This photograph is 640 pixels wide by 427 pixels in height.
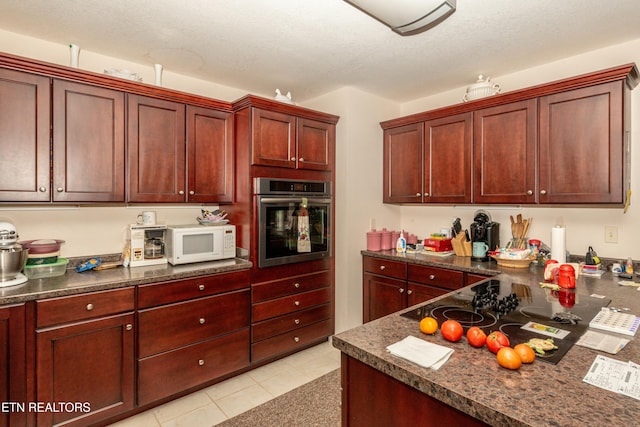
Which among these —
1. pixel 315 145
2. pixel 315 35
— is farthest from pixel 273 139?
pixel 315 35

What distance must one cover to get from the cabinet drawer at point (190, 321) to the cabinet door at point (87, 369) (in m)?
0.10

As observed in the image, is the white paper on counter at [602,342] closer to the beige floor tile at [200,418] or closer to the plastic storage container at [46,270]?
the beige floor tile at [200,418]

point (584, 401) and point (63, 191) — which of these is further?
point (63, 191)

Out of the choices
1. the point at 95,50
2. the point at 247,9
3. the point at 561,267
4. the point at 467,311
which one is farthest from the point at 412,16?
the point at 95,50

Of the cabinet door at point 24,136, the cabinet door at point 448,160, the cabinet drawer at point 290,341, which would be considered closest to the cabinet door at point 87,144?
the cabinet door at point 24,136

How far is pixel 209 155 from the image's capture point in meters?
2.76

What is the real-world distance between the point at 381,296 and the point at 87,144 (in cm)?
266

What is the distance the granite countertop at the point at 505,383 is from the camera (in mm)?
766

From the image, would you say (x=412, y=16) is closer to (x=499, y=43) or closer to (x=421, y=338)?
(x=499, y=43)

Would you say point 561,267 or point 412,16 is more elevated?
point 412,16

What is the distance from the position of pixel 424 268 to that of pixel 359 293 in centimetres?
83

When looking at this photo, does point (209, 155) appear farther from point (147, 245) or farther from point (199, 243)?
point (147, 245)

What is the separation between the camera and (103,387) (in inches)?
78.8

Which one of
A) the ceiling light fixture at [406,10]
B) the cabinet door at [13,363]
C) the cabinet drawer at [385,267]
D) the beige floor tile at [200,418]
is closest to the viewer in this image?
the ceiling light fixture at [406,10]
